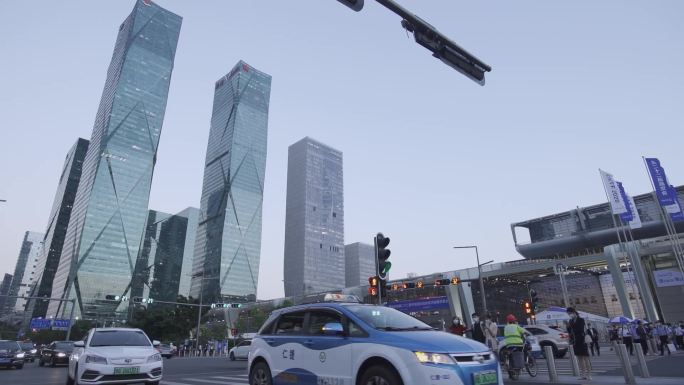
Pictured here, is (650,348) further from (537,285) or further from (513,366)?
(537,285)

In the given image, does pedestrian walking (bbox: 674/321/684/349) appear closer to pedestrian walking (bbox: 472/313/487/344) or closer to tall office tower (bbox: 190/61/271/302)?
pedestrian walking (bbox: 472/313/487/344)

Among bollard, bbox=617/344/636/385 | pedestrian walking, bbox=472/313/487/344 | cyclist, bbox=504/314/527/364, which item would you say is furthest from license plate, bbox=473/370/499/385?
pedestrian walking, bbox=472/313/487/344

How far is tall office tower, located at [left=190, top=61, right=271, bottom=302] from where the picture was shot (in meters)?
156

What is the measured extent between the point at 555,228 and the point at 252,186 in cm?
11540

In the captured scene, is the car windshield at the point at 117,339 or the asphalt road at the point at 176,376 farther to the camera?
the asphalt road at the point at 176,376

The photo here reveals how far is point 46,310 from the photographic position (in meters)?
142

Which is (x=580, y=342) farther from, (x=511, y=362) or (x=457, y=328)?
(x=457, y=328)

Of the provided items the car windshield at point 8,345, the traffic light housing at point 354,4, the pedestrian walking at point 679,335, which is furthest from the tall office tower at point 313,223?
the traffic light housing at point 354,4

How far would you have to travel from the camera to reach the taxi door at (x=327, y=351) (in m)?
5.54

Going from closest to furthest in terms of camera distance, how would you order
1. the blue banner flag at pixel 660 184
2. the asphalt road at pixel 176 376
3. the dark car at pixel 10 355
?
the asphalt road at pixel 176 376 → the dark car at pixel 10 355 → the blue banner flag at pixel 660 184

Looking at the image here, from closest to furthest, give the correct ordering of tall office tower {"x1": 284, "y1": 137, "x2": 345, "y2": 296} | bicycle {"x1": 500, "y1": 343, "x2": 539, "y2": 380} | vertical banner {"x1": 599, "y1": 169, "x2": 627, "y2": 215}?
1. bicycle {"x1": 500, "y1": 343, "x2": 539, "y2": 380}
2. vertical banner {"x1": 599, "y1": 169, "x2": 627, "y2": 215}
3. tall office tower {"x1": 284, "y1": 137, "x2": 345, "y2": 296}

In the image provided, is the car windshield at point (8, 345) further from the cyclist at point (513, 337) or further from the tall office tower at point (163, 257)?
the tall office tower at point (163, 257)

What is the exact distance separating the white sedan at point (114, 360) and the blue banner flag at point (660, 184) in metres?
34.1

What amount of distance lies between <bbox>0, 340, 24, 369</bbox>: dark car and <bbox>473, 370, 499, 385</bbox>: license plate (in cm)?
2204
